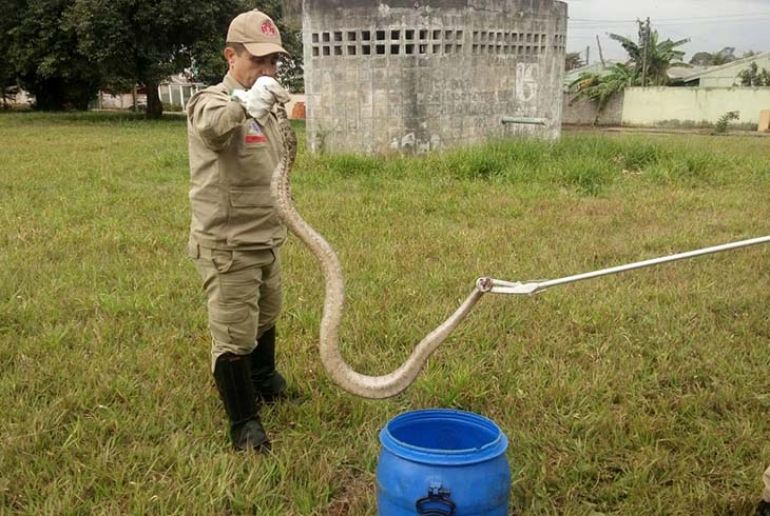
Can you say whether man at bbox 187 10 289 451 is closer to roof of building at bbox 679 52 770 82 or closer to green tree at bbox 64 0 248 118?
green tree at bbox 64 0 248 118

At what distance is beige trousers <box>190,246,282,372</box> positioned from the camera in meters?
2.81

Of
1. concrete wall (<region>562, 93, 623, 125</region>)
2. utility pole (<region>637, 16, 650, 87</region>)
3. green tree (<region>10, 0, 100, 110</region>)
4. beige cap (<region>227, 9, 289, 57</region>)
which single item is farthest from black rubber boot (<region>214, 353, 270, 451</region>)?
→ utility pole (<region>637, 16, 650, 87</region>)

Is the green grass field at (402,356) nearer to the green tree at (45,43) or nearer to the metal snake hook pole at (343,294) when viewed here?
the metal snake hook pole at (343,294)

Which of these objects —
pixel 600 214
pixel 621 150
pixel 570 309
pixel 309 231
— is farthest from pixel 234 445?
pixel 621 150

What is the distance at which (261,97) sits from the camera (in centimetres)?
247

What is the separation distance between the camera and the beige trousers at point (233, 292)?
281cm

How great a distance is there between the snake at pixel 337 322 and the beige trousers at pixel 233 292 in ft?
0.95

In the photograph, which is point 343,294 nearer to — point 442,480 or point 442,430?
point 442,430

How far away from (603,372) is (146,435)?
2.07m

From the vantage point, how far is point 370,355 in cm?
373

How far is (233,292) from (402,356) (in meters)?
1.22

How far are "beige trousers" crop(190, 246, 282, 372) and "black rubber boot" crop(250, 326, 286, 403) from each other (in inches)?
12.0

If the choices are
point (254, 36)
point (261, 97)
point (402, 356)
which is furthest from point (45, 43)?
point (261, 97)

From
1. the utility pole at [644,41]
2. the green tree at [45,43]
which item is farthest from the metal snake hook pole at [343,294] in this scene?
the utility pole at [644,41]
